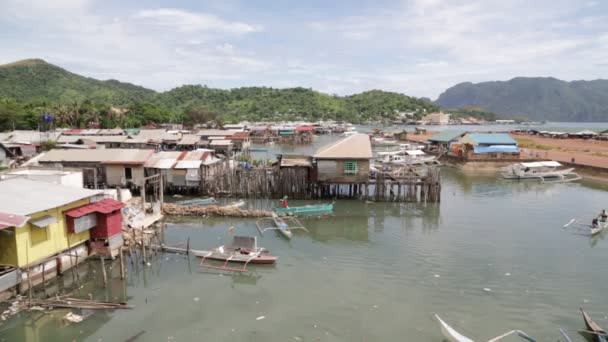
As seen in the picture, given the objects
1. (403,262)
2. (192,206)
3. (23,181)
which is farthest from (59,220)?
(403,262)

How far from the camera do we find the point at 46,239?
17047 mm

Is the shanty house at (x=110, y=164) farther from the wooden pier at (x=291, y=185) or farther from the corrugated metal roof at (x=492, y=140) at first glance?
the corrugated metal roof at (x=492, y=140)

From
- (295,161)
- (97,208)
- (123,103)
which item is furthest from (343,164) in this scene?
(123,103)

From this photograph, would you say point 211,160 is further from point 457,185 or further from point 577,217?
point 577,217

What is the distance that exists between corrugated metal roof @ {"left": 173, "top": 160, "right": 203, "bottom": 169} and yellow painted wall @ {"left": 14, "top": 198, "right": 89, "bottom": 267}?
542 inches

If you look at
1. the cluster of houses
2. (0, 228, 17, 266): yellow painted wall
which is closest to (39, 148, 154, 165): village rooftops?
the cluster of houses

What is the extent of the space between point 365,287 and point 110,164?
954 inches

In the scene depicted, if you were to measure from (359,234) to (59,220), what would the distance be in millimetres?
16356

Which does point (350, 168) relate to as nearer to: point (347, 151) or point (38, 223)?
point (347, 151)

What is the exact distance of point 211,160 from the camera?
1401 inches

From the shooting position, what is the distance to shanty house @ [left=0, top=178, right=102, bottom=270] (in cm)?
1559

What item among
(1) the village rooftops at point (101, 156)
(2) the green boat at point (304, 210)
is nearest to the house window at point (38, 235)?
(2) the green boat at point (304, 210)

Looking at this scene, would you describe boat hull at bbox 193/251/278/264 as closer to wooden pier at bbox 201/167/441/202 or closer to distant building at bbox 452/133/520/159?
wooden pier at bbox 201/167/441/202

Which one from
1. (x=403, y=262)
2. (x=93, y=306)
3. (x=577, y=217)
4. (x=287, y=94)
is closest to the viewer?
(x=93, y=306)
